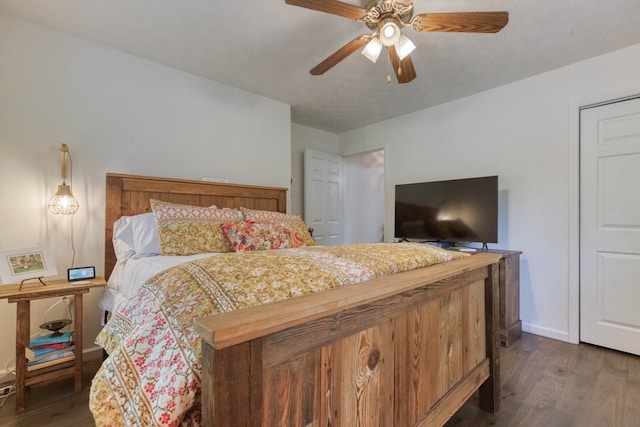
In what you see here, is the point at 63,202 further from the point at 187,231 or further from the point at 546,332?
the point at 546,332

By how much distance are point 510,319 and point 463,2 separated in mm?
2558

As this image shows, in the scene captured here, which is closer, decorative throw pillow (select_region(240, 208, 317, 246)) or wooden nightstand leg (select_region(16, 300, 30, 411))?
wooden nightstand leg (select_region(16, 300, 30, 411))

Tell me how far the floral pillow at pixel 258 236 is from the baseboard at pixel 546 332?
2368 millimetres

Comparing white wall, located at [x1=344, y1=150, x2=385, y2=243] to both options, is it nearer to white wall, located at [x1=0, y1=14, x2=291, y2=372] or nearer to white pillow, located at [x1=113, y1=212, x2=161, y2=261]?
white wall, located at [x1=0, y1=14, x2=291, y2=372]

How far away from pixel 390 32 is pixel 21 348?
2.82 m

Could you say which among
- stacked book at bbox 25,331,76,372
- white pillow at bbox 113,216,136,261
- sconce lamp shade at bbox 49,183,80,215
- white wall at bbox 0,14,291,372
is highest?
white wall at bbox 0,14,291,372

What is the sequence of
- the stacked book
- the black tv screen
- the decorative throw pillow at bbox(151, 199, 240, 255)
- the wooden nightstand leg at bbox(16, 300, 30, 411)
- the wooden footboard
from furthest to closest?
the black tv screen < the decorative throw pillow at bbox(151, 199, 240, 255) < the stacked book < the wooden nightstand leg at bbox(16, 300, 30, 411) < the wooden footboard

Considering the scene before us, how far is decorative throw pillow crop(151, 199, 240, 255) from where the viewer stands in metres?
1.99

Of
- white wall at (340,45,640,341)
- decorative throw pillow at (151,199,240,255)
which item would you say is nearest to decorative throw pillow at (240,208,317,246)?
decorative throw pillow at (151,199,240,255)

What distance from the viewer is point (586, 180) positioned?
2.49 m

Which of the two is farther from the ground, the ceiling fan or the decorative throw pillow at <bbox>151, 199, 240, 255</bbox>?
the ceiling fan

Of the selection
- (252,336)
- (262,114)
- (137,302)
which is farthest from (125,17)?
(252,336)

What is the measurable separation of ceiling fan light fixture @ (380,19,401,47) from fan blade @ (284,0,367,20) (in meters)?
0.15

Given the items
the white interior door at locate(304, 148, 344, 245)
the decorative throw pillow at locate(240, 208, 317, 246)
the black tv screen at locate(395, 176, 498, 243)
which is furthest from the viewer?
the white interior door at locate(304, 148, 344, 245)
